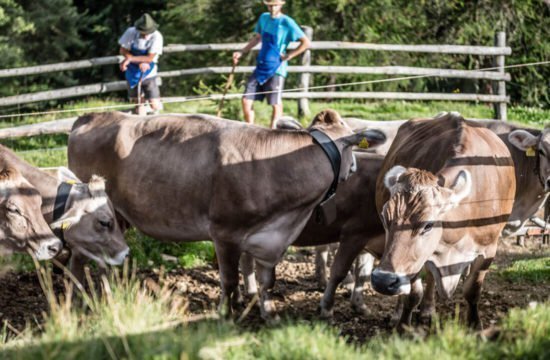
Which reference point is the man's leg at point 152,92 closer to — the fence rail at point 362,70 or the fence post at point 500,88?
the fence rail at point 362,70

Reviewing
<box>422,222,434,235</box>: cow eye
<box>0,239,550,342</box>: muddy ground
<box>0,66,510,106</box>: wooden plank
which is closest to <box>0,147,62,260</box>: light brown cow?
<box>0,239,550,342</box>: muddy ground

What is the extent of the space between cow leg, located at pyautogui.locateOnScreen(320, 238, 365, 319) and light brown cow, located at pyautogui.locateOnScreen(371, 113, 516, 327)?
0.64 meters

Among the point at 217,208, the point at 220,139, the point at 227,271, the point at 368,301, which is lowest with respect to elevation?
the point at 368,301

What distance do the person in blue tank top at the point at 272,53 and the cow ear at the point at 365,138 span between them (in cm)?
427

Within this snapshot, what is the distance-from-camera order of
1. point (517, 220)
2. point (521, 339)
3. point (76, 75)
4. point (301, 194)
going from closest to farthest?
point (521, 339)
point (301, 194)
point (517, 220)
point (76, 75)

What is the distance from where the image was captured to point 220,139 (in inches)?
319

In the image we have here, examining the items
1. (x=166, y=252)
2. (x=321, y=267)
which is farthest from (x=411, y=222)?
(x=166, y=252)

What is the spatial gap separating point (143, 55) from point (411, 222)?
301 inches

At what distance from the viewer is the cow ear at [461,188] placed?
6.80 metres

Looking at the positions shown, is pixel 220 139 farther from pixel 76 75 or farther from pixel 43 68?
pixel 76 75

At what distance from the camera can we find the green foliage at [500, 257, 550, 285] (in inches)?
370

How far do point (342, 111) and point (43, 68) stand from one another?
5493 millimetres

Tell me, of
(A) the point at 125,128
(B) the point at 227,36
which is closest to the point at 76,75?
(B) the point at 227,36

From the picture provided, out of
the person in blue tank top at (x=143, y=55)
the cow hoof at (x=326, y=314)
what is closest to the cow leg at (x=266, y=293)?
the cow hoof at (x=326, y=314)
